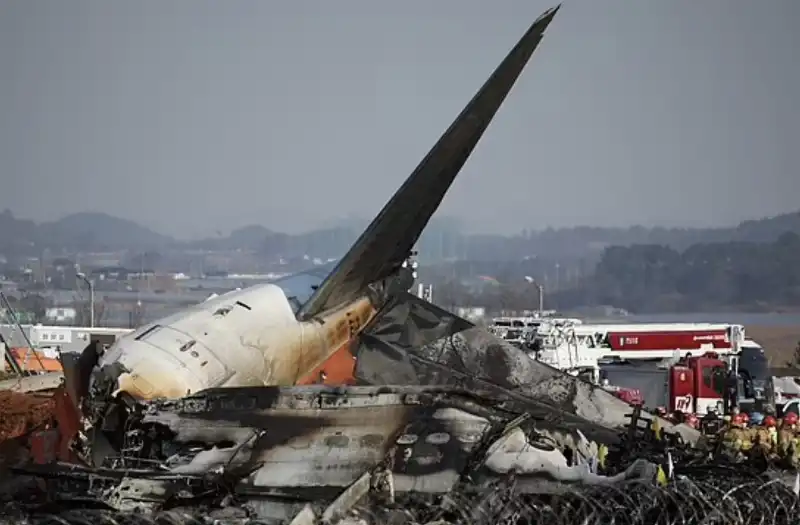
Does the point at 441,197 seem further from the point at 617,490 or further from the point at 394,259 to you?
the point at 617,490

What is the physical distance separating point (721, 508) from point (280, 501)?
4225mm

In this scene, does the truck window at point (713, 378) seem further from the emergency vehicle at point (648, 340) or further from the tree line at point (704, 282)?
the tree line at point (704, 282)

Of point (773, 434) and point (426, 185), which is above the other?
point (426, 185)

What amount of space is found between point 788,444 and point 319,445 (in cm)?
776

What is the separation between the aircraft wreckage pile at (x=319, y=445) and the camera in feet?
31.5

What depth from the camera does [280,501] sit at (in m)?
10.9

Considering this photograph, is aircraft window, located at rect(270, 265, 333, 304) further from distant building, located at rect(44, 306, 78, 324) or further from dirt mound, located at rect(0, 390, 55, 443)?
distant building, located at rect(44, 306, 78, 324)

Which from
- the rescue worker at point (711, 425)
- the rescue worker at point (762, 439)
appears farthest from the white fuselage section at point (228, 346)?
the rescue worker at point (762, 439)

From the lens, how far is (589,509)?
367 inches

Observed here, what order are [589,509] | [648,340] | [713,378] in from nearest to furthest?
[589,509] → [713,378] → [648,340]

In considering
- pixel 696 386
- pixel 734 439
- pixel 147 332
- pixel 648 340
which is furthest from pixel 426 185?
pixel 648 340

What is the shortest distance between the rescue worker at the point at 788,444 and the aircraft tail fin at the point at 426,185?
6.68 metres

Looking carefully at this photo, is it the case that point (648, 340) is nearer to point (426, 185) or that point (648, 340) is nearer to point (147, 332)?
point (426, 185)

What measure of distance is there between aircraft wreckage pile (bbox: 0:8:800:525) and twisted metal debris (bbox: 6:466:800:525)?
20 mm
